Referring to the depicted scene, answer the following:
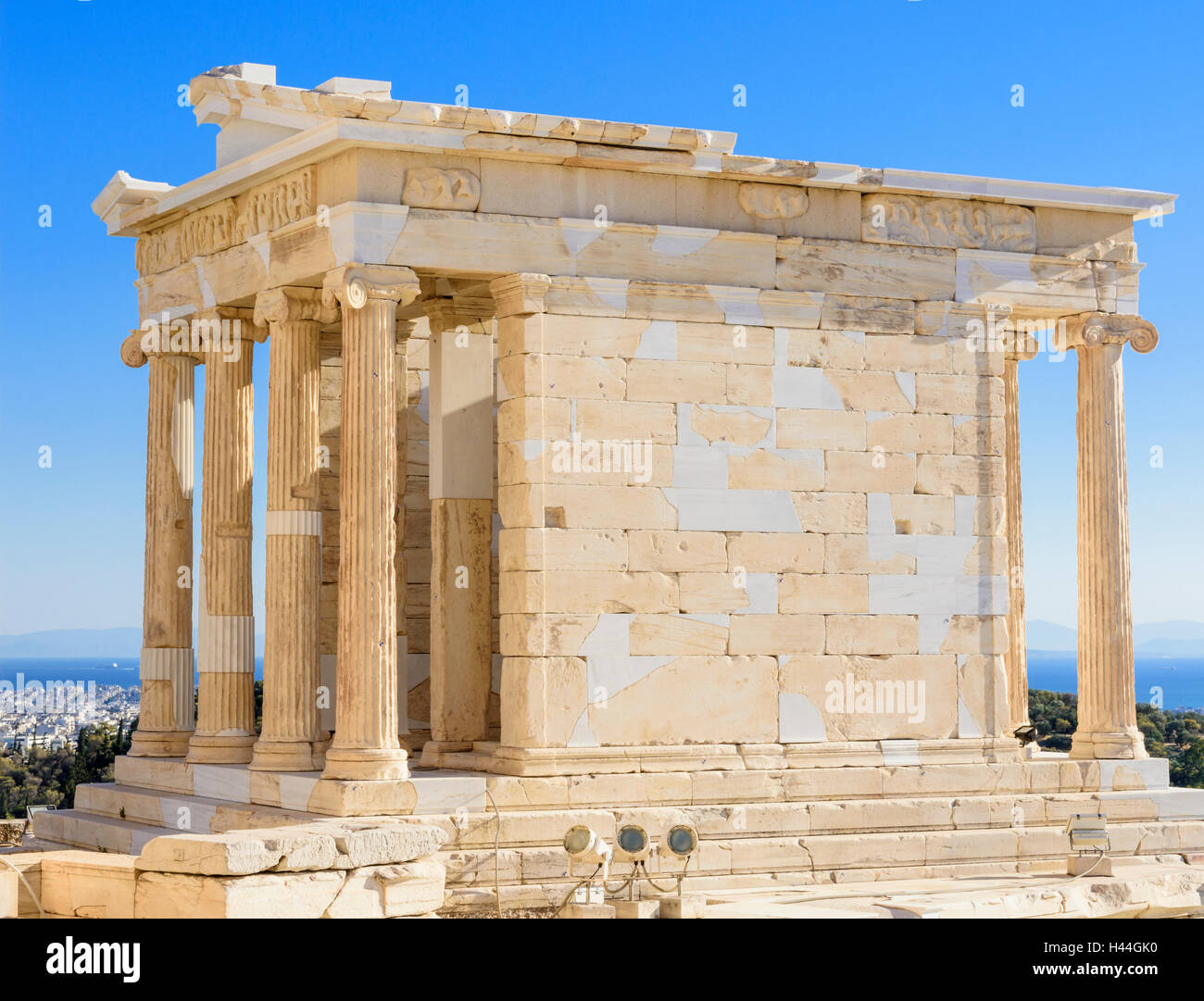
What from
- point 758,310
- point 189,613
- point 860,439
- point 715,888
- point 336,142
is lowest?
point 715,888

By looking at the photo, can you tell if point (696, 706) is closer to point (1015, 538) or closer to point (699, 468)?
point (699, 468)

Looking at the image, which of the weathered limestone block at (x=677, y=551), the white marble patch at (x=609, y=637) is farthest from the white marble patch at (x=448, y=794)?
the weathered limestone block at (x=677, y=551)

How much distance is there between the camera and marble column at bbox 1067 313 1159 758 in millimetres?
22516

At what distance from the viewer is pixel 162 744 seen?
78.5 ft

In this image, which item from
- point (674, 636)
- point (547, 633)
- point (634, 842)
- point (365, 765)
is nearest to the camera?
point (634, 842)

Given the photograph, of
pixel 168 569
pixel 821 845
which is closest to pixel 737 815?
pixel 821 845

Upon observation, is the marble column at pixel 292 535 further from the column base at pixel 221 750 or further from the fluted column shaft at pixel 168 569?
the fluted column shaft at pixel 168 569

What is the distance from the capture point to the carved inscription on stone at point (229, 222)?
67.7 ft

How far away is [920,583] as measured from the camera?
70.7 feet

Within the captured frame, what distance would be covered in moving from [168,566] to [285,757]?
437cm

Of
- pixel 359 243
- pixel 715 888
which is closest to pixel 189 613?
pixel 359 243

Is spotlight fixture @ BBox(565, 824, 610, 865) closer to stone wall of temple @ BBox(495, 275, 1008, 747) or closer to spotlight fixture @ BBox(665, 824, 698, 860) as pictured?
spotlight fixture @ BBox(665, 824, 698, 860)

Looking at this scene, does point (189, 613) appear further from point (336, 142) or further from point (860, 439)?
point (860, 439)
